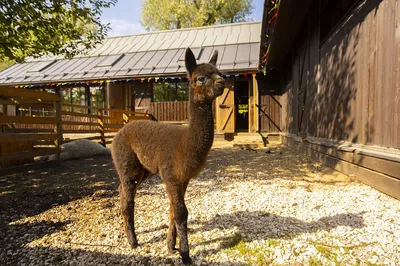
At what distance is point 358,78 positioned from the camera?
4.55 metres

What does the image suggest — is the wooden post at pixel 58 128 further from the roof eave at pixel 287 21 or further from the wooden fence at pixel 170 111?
the wooden fence at pixel 170 111

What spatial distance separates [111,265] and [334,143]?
5.27 meters

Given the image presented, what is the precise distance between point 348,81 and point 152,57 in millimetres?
13997

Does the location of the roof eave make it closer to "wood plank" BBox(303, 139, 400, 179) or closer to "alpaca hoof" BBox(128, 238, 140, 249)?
"wood plank" BBox(303, 139, 400, 179)

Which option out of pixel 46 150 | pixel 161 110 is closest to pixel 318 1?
pixel 46 150

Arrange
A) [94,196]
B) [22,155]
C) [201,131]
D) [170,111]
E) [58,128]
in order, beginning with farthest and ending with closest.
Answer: [170,111], [58,128], [22,155], [94,196], [201,131]

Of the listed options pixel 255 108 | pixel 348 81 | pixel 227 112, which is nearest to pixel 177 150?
pixel 348 81

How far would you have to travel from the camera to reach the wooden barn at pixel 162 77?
13578 millimetres

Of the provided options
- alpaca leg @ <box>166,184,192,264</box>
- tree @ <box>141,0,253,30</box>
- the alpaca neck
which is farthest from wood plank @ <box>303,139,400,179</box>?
tree @ <box>141,0,253,30</box>

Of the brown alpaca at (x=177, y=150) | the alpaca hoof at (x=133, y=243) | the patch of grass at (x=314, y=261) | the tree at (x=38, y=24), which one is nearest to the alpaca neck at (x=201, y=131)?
the brown alpaca at (x=177, y=150)

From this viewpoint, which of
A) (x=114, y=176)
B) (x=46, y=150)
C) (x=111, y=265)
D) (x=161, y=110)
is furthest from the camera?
(x=161, y=110)

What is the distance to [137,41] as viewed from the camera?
2008 cm

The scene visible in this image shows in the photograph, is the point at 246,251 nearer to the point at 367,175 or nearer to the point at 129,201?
the point at 129,201

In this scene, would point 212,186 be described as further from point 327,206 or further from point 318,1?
point 318,1
